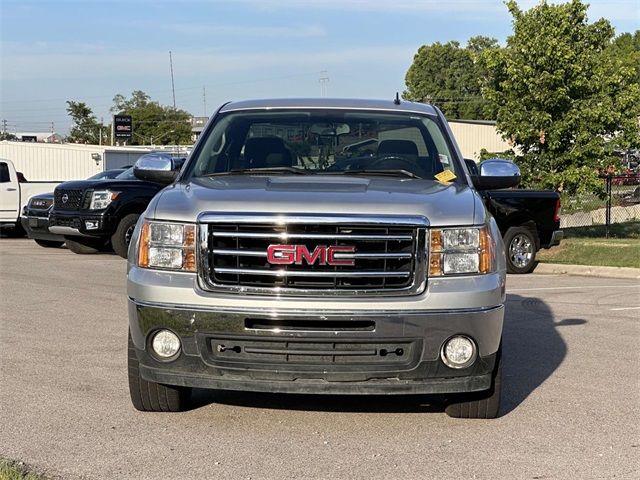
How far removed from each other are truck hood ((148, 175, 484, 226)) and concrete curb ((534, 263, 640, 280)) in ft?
32.0

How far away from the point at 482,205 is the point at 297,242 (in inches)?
48.0

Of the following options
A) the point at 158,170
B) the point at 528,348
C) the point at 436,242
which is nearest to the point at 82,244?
the point at 528,348

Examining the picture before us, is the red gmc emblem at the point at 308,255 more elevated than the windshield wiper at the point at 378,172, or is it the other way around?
the windshield wiper at the point at 378,172

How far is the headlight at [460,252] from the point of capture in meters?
5.28

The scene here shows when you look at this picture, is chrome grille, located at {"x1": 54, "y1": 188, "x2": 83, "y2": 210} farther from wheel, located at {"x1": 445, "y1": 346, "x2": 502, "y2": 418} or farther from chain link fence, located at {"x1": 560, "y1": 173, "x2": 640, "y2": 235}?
wheel, located at {"x1": 445, "y1": 346, "x2": 502, "y2": 418}

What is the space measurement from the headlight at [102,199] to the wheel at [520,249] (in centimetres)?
662

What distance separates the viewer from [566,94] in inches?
741

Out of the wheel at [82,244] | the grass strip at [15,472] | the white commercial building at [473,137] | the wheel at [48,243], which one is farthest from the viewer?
the white commercial building at [473,137]

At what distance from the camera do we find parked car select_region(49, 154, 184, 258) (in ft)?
54.0

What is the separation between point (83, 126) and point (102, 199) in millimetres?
83147

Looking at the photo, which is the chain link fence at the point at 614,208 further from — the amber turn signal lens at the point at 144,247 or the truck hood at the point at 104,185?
the amber turn signal lens at the point at 144,247

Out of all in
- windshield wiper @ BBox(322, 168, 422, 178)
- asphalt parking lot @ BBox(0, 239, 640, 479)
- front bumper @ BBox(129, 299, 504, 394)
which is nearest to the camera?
asphalt parking lot @ BBox(0, 239, 640, 479)

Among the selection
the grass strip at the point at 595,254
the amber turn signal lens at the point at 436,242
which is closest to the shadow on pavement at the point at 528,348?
the amber turn signal lens at the point at 436,242

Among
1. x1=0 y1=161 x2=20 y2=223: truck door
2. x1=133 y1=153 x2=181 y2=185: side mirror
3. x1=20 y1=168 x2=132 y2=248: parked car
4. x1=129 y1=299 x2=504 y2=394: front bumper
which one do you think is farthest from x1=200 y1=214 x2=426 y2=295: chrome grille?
x1=0 y1=161 x2=20 y2=223: truck door
